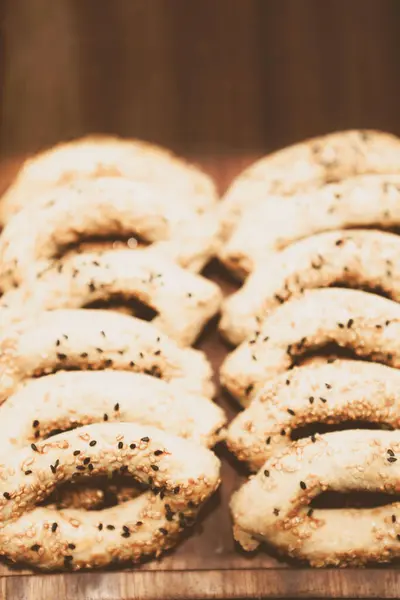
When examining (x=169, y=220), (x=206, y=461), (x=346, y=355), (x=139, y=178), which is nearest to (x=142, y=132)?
(x=139, y=178)

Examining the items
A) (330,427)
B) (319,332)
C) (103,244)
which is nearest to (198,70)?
(103,244)

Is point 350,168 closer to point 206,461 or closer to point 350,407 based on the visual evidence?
point 350,407

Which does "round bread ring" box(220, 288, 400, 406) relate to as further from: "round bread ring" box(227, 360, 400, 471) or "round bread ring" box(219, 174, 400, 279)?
"round bread ring" box(219, 174, 400, 279)

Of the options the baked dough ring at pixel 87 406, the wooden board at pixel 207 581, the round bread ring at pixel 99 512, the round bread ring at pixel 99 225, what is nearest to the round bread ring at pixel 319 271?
the round bread ring at pixel 99 225

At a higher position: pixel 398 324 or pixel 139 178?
pixel 139 178

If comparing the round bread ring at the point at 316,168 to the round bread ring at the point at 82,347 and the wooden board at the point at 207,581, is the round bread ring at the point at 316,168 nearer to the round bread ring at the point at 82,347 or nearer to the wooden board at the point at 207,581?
the round bread ring at the point at 82,347

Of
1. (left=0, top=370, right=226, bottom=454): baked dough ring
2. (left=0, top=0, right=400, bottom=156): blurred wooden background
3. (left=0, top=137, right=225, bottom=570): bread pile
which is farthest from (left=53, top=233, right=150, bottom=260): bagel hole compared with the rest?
(left=0, top=0, right=400, bottom=156): blurred wooden background
